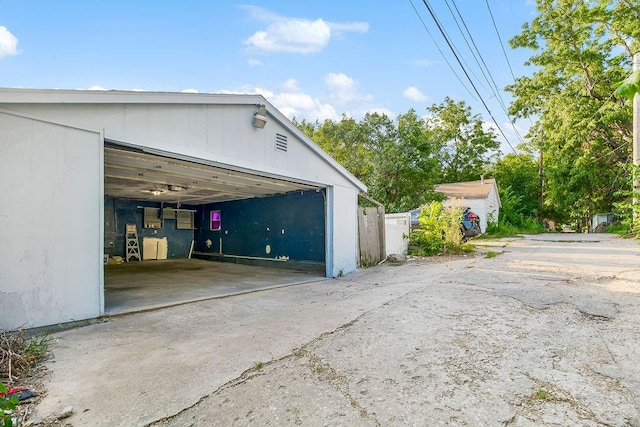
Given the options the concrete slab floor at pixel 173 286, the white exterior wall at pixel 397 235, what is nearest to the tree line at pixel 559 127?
the white exterior wall at pixel 397 235

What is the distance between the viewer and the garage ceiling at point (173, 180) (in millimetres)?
5348

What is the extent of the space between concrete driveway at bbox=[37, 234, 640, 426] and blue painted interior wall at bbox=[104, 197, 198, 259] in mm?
8159

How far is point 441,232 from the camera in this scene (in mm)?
9891

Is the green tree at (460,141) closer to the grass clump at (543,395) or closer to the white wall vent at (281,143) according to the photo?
the white wall vent at (281,143)

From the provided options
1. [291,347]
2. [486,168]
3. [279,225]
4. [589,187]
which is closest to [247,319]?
[291,347]

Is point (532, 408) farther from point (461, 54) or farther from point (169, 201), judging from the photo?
point (169, 201)

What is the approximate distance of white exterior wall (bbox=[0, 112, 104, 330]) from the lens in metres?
3.08

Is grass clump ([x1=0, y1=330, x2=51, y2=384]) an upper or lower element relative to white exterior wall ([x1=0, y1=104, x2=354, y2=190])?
lower

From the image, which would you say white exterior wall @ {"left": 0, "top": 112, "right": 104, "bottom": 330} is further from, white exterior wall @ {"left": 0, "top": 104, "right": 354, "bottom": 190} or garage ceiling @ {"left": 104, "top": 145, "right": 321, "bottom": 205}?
garage ceiling @ {"left": 104, "top": 145, "right": 321, "bottom": 205}

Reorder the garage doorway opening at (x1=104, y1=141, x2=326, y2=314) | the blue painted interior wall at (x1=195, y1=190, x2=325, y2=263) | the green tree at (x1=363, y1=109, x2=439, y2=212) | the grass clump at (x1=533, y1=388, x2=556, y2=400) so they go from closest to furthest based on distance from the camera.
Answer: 1. the grass clump at (x1=533, y1=388, x2=556, y2=400)
2. the garage doorway opening at (x1=104, y1=141, x2=326, y2=314)
3. the blue painted interior wall at (x1=195, y1=190, x2=325, y2=263)
4. the green tree at (x1=363, y1=109, x2=439, y2=212)

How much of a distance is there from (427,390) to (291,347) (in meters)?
1.25

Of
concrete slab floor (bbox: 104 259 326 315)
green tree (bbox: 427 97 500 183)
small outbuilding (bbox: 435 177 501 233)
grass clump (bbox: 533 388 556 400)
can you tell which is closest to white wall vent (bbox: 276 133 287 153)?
concrete slab floor (bbox: 104 259 326 315)

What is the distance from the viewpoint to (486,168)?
2738 centimetres

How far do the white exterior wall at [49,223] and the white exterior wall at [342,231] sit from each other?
4446mm
